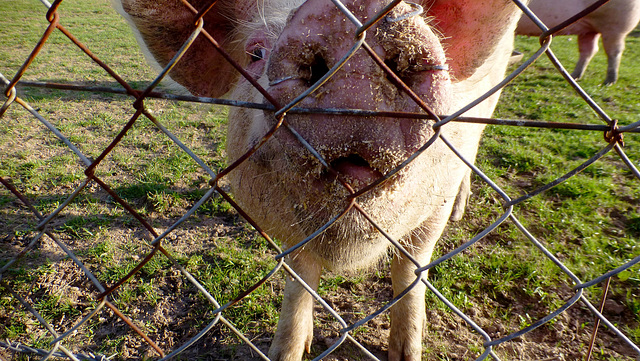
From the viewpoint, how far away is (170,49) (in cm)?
187

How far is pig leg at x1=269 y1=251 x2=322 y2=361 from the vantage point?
229 cm

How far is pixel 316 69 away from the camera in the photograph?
116 cm

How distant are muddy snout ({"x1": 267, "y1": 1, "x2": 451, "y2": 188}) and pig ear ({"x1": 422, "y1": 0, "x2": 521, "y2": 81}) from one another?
16 centimetres

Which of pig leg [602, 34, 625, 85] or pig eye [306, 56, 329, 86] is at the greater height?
pig leg [602, 34, 625, 85]

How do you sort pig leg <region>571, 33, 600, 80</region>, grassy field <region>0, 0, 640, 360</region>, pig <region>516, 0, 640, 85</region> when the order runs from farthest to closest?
1. pig leg <region>571, 33, 600, 80</region>
2. pig <region>516, 0, 640, 85</region>
3. grassy field <region>0, 0, 640, 360</region>

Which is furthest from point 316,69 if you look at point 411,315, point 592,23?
point 592,23

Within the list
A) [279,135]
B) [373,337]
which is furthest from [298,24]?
[373,337]

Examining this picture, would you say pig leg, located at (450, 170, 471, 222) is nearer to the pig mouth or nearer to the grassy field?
the grassy field

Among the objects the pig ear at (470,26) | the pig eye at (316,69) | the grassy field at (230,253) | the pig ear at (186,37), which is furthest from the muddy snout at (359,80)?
the grassy field at (230,253)

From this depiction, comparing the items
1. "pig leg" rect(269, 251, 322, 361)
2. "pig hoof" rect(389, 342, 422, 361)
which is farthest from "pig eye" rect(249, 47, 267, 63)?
"pig hoof" rect(389, 342, 422, 361)

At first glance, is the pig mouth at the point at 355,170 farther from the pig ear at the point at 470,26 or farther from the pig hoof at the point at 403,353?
the pig hoof at the point at 403,353

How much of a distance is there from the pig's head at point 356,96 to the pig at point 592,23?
233 inches

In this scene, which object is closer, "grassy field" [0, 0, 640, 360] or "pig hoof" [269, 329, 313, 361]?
"pig hoof" [269, 329, 313, 361]

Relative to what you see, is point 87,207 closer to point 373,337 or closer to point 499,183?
point 373,337
